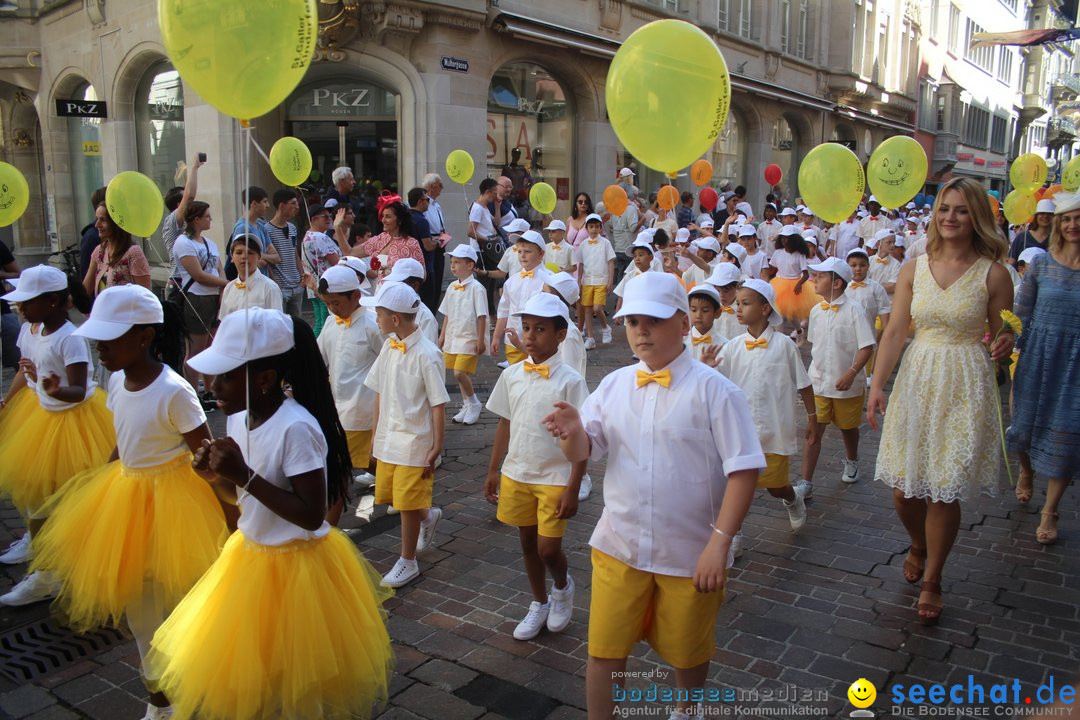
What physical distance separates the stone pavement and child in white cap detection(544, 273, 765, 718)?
632 millimetres

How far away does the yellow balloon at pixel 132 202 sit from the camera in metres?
6.79

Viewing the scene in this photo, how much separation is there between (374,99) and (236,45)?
44.8 ft

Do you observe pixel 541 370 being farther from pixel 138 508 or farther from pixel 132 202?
pixel 132 202

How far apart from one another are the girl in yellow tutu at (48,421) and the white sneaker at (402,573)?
1.69 m

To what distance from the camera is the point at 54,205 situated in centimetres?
2117

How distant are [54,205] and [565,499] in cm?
2219

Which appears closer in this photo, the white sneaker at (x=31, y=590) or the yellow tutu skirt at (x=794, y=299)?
the white sneaker at (x=31, y=590)

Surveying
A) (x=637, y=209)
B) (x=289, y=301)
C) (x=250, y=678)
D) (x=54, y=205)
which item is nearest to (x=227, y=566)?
(x=250, y=678)

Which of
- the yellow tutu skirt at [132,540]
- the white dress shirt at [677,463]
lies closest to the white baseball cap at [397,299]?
the yellow tutu skirt at [132,540]

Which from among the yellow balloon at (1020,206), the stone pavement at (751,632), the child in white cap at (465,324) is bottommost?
the stone pavement at (751,632)

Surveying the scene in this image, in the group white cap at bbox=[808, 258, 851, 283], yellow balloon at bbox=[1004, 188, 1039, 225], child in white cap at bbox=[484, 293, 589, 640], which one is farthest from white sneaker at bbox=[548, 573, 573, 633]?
yellow balloon at bbox=[1004, 188, 1039, 225]

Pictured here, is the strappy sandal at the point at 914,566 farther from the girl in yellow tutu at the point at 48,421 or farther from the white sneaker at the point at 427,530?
the girl in yellow tutu at the point at 48,421

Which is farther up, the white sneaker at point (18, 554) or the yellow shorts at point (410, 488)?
the yellow shorts at point (410, 488)

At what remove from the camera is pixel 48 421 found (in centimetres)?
461
